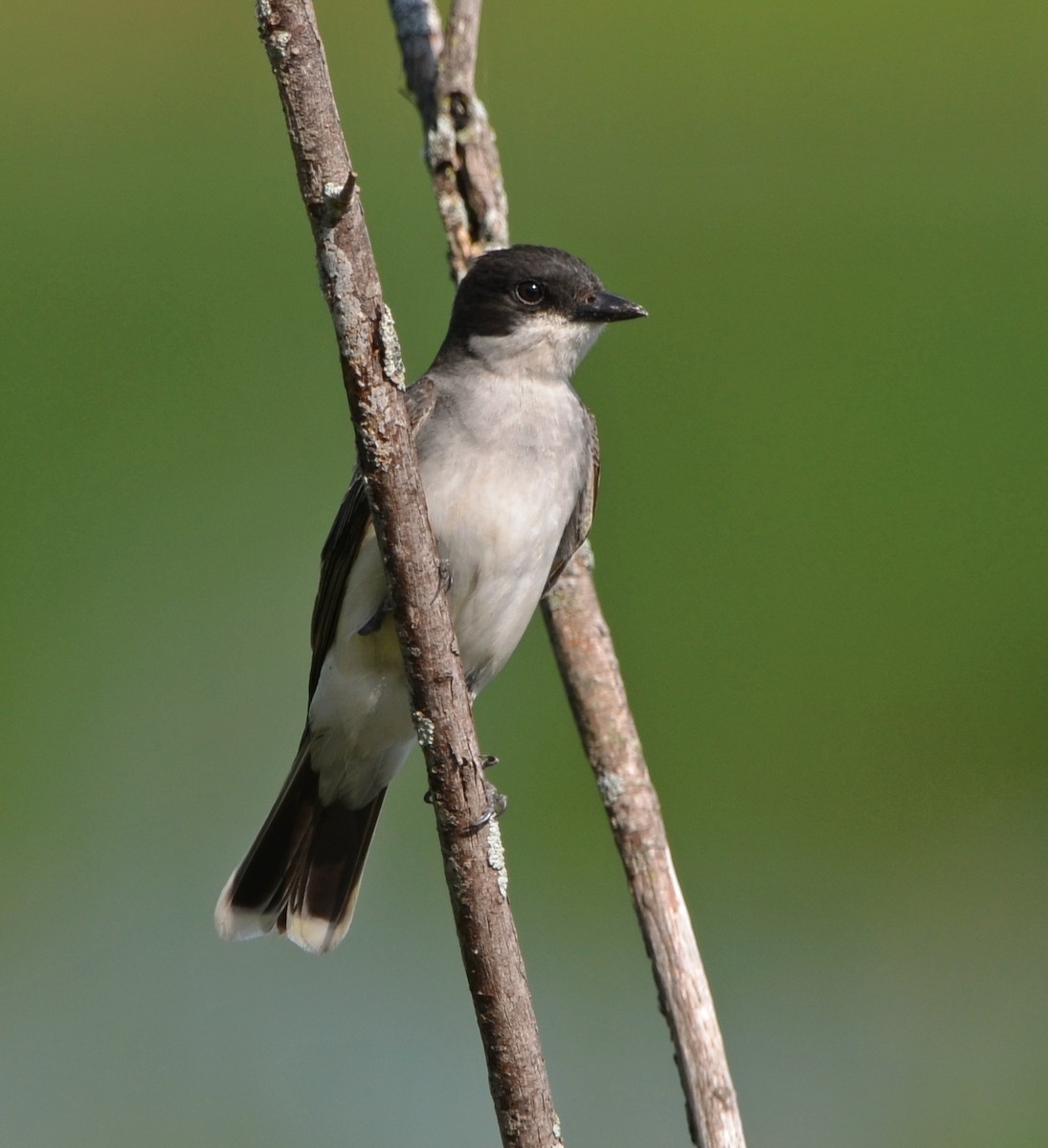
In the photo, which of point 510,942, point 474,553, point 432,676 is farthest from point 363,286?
point 474,553

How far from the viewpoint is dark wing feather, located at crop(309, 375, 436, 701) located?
331 cm

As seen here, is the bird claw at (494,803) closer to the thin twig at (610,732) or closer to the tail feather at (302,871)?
the thin twig at (610,732)

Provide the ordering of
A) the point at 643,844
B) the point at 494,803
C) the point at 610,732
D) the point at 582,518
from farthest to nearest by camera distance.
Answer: the point at 582,518
the point at 610,732
the point at 643,844
the point at 494,803

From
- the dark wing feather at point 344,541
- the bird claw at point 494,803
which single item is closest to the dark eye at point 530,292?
the dark wing feather at point 344,541

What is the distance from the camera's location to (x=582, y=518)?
3.48m

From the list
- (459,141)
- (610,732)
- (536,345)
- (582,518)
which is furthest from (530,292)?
(610,732)

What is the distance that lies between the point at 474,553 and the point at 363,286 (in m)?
1.28

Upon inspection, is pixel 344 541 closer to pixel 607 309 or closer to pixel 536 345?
pixel 536 345

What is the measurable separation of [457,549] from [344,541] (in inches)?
10.7

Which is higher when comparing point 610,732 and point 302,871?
point 610,732

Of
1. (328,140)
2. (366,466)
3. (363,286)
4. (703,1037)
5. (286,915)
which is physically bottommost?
(286,915)

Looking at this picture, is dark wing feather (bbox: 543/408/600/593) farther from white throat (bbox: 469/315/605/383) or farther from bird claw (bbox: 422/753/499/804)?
bird claw (bbox: 422/753/499/804)

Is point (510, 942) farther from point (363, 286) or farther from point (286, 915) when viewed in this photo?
point (286, 915)

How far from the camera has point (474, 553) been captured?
3277mm
